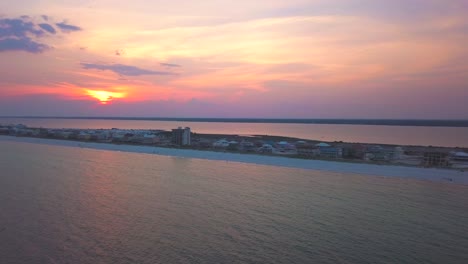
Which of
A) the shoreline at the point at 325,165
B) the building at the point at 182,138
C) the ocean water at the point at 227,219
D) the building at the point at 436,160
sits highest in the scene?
the building at the point at 182,138

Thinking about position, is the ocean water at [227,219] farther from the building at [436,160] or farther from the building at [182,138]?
the building at [182,138]

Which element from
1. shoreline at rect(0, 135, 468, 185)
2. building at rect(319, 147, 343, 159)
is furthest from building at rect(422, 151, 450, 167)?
building at rect(319, 147, 343, 159)

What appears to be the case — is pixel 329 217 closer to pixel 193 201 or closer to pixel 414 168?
pixel 193 201

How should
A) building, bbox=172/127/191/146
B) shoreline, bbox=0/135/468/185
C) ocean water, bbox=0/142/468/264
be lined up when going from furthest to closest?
Result: building, bbox=172/127/191/146, shoreline, bbox=0/135/468/185, ocean water, bbox=0/142/468/264

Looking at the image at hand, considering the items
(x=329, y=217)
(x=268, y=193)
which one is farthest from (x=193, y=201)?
(x=329, y=217)

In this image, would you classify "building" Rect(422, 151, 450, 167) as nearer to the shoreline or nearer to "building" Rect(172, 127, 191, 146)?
the shoreline

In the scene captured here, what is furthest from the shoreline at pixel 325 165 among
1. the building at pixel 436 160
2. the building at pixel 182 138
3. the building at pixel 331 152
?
the building at pixel 182 138

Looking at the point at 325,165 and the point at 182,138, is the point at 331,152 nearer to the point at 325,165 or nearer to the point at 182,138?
the point at 325,165

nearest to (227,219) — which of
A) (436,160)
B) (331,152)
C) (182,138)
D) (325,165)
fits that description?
(325,165)

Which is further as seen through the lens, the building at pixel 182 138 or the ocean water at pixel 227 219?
the building at pixel 182 138
